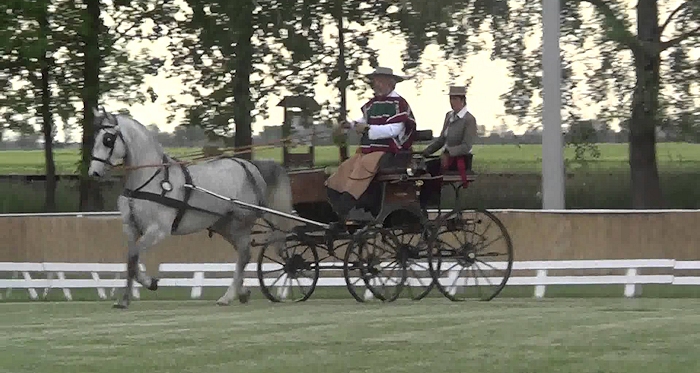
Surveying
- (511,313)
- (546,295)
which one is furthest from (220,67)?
(511,313)

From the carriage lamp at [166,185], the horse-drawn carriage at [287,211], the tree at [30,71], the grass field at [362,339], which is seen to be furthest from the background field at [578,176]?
the grass field at [362,339]

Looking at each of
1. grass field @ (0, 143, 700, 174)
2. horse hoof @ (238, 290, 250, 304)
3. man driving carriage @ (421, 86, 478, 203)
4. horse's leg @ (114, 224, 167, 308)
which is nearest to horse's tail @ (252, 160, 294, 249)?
horse hoof @ (238, 290, 250, 304)

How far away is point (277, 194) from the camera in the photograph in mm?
17766

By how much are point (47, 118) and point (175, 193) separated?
14.4m

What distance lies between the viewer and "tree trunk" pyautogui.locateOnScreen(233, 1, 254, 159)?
2955 centimetres

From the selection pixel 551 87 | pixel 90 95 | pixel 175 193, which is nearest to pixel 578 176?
pixel 90 95

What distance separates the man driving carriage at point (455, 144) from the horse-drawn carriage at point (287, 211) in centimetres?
5

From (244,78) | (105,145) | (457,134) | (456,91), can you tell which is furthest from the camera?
(244,78)

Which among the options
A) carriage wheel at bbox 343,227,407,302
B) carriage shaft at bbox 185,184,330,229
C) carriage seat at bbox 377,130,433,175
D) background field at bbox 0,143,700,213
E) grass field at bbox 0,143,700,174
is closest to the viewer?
carriage seat at bbox 377,130,433,175

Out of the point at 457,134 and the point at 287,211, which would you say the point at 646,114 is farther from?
the point at 457,134

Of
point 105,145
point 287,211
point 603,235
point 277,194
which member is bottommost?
point 603,235

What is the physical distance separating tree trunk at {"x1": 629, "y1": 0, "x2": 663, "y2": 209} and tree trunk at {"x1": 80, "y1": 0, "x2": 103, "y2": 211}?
9.45 meters

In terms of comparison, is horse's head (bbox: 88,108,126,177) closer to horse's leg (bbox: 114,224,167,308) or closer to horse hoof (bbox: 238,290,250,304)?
horse's leg (bbox: 114,224,167,308)

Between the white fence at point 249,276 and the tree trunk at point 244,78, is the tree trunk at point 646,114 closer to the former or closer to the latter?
the tree trunk at point 244,78
